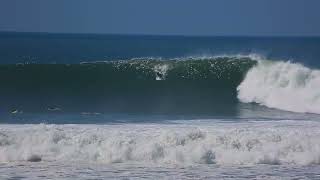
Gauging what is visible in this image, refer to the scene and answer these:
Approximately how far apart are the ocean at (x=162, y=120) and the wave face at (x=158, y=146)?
0.02m

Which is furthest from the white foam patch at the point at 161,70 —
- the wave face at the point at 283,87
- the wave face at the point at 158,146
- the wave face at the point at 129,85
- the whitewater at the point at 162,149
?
the wave face at the point at 158,146

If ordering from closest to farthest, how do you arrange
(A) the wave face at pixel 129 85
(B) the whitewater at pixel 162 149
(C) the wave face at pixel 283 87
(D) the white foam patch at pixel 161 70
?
(B) the whitewater at pixel 162 149, (A) the wave face at pixel 129 85, (C) the wave face at pixel 283 87, (D) the white foam patch at pixel 161 70

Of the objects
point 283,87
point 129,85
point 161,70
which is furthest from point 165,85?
point 283,87

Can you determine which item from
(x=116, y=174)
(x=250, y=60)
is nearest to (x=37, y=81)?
(x=250, y=60)

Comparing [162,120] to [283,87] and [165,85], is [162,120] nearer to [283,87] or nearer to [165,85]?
[283,87]

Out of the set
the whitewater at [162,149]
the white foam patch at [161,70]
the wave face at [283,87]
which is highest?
the white foam patch at [161,70]

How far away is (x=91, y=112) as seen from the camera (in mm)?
15016

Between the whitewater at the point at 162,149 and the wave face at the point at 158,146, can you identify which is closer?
the whitewater at the point at 162,149

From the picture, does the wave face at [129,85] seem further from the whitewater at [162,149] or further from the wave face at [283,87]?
the whitewater at [162,149]

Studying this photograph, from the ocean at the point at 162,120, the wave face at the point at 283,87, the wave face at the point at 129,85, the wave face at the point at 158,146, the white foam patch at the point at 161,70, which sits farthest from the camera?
the white foam patch at the point at 161,70

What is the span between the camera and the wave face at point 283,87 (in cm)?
1677

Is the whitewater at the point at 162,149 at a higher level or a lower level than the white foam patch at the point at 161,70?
lower

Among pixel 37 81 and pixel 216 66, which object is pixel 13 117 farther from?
pixel 216 66

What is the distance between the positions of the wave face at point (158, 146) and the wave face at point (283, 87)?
5.55m
